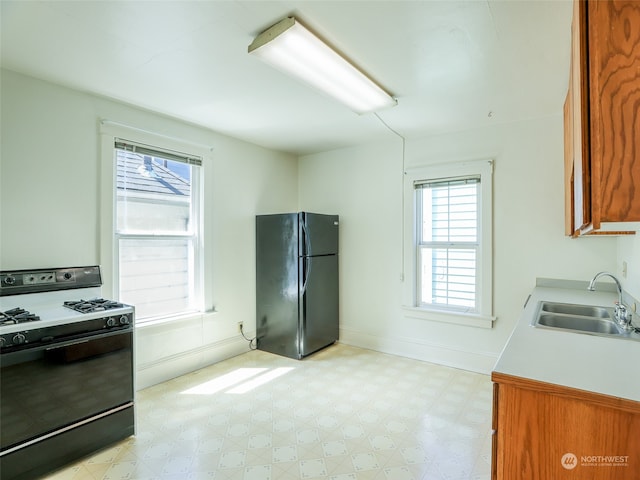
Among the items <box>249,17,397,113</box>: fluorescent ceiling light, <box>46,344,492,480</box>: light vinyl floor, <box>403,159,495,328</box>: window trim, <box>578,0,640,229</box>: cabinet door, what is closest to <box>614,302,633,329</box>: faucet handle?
<box>46,344,492,480</box>: light vinyl floor

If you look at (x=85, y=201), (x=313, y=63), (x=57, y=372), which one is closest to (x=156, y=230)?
(x=85, y=201)

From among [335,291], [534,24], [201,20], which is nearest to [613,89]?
[534,24]

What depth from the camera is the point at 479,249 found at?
3.22 m

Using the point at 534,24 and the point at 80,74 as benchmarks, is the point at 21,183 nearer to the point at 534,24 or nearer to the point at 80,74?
the point at 80,74

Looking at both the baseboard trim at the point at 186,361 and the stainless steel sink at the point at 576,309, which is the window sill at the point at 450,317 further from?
the baseboard trim at the point at 186,361

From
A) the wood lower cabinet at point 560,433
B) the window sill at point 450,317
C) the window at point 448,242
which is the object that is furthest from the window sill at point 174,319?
the wood lower cabinet at point 560,433

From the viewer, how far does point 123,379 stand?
2.10 metres

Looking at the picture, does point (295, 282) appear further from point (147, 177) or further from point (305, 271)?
point (147, 177)

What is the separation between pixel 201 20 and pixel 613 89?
1739mm

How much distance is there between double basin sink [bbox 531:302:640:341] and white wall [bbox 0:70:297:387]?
2821 millimetres

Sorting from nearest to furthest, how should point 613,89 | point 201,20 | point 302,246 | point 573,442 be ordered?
point 613,89 < point 573,442 < point 201,20 < point 302,246

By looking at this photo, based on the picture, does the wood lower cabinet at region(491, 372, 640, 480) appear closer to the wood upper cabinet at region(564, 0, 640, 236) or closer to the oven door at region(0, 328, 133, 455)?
the wood upper cabinet at region(564, 0, 640, 236)

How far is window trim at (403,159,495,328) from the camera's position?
3.14 metres

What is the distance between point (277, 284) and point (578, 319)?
265cm
